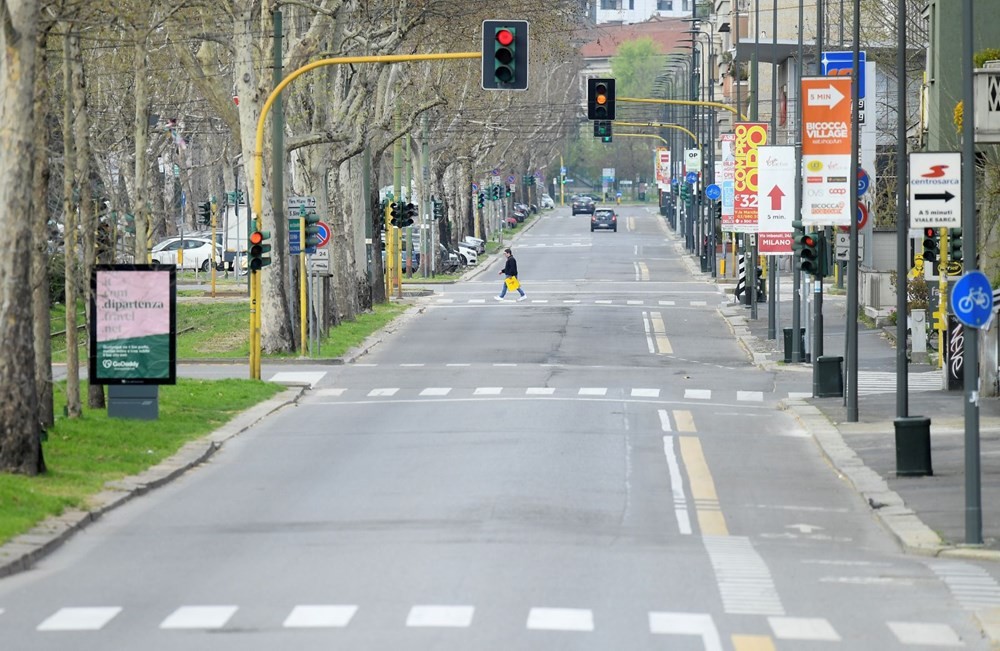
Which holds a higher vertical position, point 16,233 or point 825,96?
point 825,96

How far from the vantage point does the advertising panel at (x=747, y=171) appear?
45062 mm

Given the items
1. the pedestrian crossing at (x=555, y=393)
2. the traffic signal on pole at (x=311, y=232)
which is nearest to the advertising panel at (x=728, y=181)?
the traffic signal on pole at (x=311, y=232)

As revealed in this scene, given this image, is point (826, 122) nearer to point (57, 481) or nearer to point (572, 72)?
point (57, 481)

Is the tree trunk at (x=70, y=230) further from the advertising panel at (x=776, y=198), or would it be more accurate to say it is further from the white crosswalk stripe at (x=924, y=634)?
the advertising panel at (x=776, y=198)

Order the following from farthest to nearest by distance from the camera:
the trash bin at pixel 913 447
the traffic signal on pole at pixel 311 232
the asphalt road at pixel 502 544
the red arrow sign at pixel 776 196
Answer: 1. the traffic signal on pole at pixel 311 232
2. the red arrow sign at pixel 776 196
3. the trash bin at pixel 913 447
4. the asphalt road at pixel 502 544

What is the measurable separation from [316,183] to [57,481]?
27.6 m

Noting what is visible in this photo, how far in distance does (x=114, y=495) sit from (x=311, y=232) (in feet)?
69.7

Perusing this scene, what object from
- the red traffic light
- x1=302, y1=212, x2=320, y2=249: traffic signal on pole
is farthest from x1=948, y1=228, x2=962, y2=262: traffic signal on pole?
x1=302, y1=212, x2=320, y2=249: traffic signal on pole

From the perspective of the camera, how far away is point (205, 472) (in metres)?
21.5

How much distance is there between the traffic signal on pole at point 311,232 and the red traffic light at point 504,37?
13699 mm

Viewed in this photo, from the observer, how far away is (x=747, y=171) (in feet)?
150

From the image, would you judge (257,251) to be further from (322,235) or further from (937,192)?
(937,192)

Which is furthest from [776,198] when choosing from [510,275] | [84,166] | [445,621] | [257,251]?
[445,621]

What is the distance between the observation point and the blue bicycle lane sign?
16.2m
